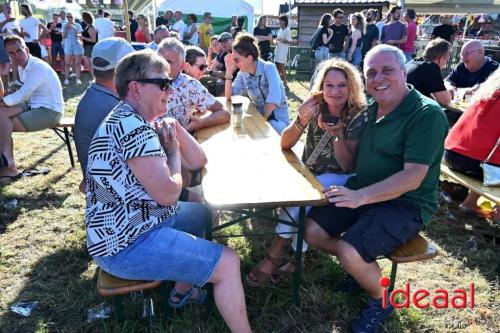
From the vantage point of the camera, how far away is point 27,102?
4.30 m

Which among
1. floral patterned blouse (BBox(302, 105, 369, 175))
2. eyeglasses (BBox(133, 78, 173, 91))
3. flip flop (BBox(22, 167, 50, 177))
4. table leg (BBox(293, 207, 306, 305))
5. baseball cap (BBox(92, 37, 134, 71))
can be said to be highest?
baseball cap (BBox(92, 37, 134, 71))

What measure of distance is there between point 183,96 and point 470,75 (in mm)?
3941

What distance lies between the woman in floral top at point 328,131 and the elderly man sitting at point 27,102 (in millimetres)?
2947

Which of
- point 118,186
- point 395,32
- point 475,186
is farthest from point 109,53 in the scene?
point 395,32

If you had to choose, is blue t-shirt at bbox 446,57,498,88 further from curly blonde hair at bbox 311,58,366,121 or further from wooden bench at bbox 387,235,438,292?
wooden bench at bbox 387,235,438,292

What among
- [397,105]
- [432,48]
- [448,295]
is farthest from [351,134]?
[432,48]

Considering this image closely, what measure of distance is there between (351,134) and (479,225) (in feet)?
6.28

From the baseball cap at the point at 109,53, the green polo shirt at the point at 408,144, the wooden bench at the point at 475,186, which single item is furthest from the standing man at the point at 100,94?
the wooden bench at the point at 475,186

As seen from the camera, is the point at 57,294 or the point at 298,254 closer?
the point at 298,254

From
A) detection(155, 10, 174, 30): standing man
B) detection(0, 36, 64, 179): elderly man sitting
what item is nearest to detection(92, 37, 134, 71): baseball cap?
detection(0, 36, 64, 179): elderly man sitting

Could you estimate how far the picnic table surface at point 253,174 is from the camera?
1.90 metres

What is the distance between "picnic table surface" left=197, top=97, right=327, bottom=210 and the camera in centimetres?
190

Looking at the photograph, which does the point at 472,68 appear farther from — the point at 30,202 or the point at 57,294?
the point at 30,202

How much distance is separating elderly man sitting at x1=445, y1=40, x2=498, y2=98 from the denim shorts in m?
4.25
